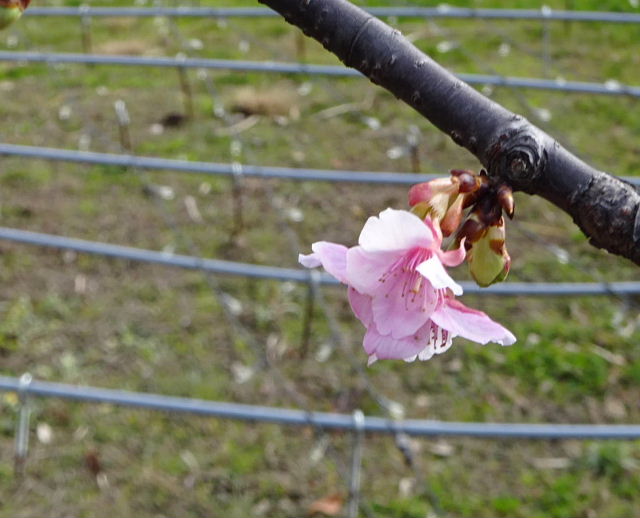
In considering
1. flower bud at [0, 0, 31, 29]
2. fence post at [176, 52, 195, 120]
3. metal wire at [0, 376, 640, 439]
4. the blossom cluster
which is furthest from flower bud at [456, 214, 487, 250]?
fence post at [176, 52, 195, 120]

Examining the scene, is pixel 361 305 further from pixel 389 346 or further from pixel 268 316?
pixel 268 316

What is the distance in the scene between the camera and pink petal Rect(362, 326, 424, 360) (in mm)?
499

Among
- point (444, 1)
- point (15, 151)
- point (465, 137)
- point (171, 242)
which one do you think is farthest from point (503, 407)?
point (444, 1)

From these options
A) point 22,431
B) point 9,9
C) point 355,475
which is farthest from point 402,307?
point 22,431

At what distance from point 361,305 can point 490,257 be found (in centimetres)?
9

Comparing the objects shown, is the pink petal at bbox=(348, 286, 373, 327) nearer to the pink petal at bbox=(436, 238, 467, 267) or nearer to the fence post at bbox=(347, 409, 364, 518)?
the pink petal at bbox=(436, 238, 467, 267)

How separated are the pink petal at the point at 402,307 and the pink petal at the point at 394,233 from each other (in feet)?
0.11

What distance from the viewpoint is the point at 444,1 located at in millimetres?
4734

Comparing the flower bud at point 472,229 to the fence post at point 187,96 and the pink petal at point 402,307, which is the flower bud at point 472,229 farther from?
the fence post at point 187,96

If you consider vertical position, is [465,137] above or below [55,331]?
above

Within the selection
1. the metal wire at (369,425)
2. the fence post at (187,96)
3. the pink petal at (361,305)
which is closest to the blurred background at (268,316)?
the fence post at (187,96)

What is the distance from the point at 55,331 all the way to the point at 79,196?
82 cm

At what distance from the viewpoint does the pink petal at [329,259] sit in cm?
50

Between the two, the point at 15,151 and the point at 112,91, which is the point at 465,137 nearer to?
the point at 15,151
